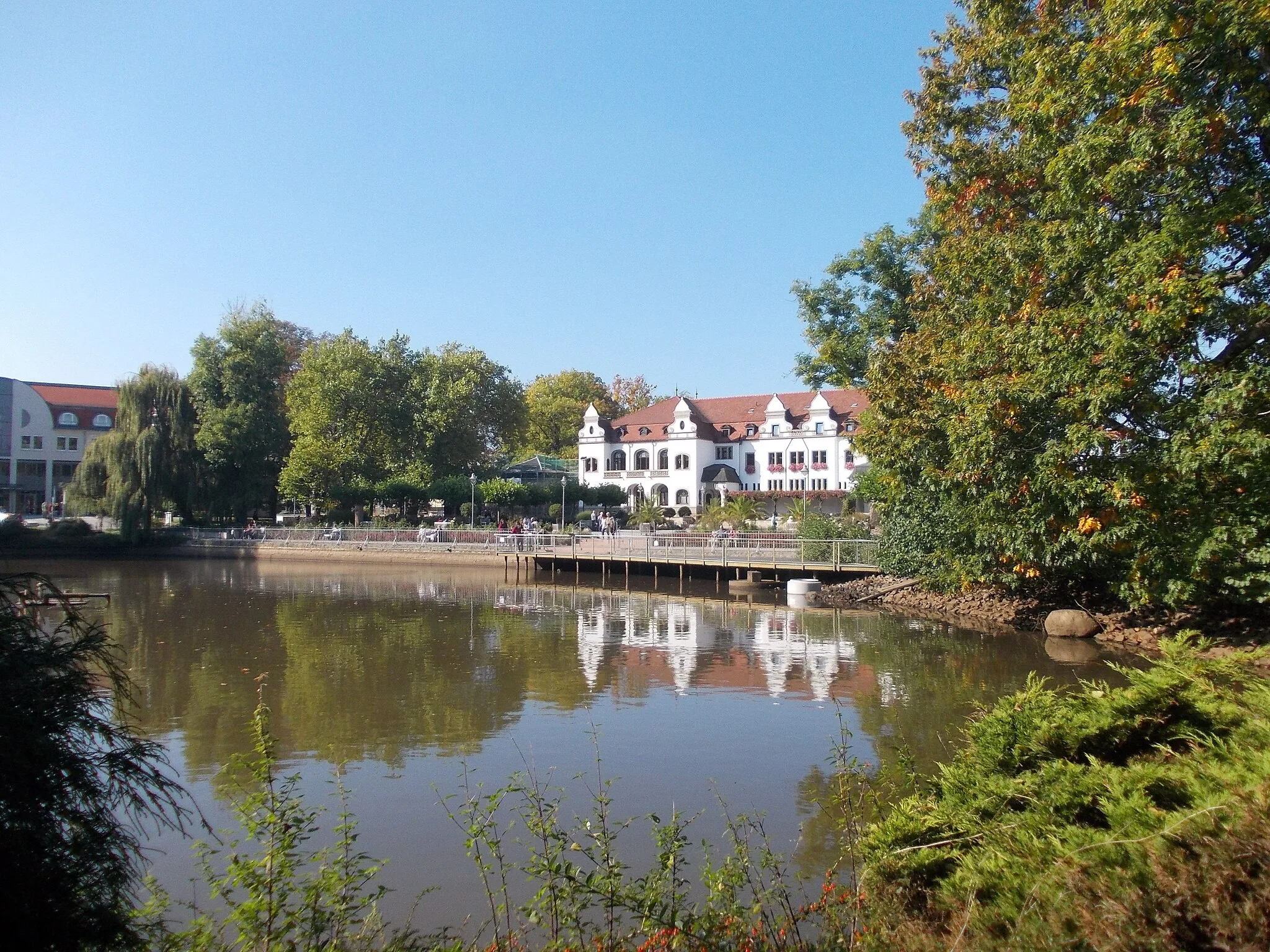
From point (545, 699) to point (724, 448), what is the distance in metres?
53.8

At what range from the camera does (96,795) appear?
359 centimetres

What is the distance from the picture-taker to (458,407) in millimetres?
62469

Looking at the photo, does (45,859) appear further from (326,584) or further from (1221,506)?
(326,584)

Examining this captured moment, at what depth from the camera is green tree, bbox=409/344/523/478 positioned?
62094 millimetres

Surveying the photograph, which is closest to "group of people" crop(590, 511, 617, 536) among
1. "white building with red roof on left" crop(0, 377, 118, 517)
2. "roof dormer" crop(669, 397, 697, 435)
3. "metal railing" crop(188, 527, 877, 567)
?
"metal railing" crop(188, 527, 877, 567)

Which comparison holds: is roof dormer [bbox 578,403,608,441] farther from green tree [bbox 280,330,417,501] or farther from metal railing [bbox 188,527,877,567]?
metal railing [bbox 188,527,877,567]

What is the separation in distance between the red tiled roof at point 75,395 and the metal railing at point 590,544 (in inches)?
1036

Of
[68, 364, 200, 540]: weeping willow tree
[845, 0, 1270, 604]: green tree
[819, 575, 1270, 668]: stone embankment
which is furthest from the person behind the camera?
[68, 364, 200, 540]: weeping willow tree

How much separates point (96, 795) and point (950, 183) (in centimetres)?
2007

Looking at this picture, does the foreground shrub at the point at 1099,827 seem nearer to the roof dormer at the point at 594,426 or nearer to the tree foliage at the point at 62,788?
the tree foliage at the point at 62,788

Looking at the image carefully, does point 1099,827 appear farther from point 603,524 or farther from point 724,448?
point 724,448

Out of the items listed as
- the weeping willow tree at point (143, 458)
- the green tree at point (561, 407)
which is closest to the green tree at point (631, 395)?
the green tree at point (561, 407)

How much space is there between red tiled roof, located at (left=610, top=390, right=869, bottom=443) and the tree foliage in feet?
202

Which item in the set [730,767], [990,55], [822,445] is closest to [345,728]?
[730,767]
